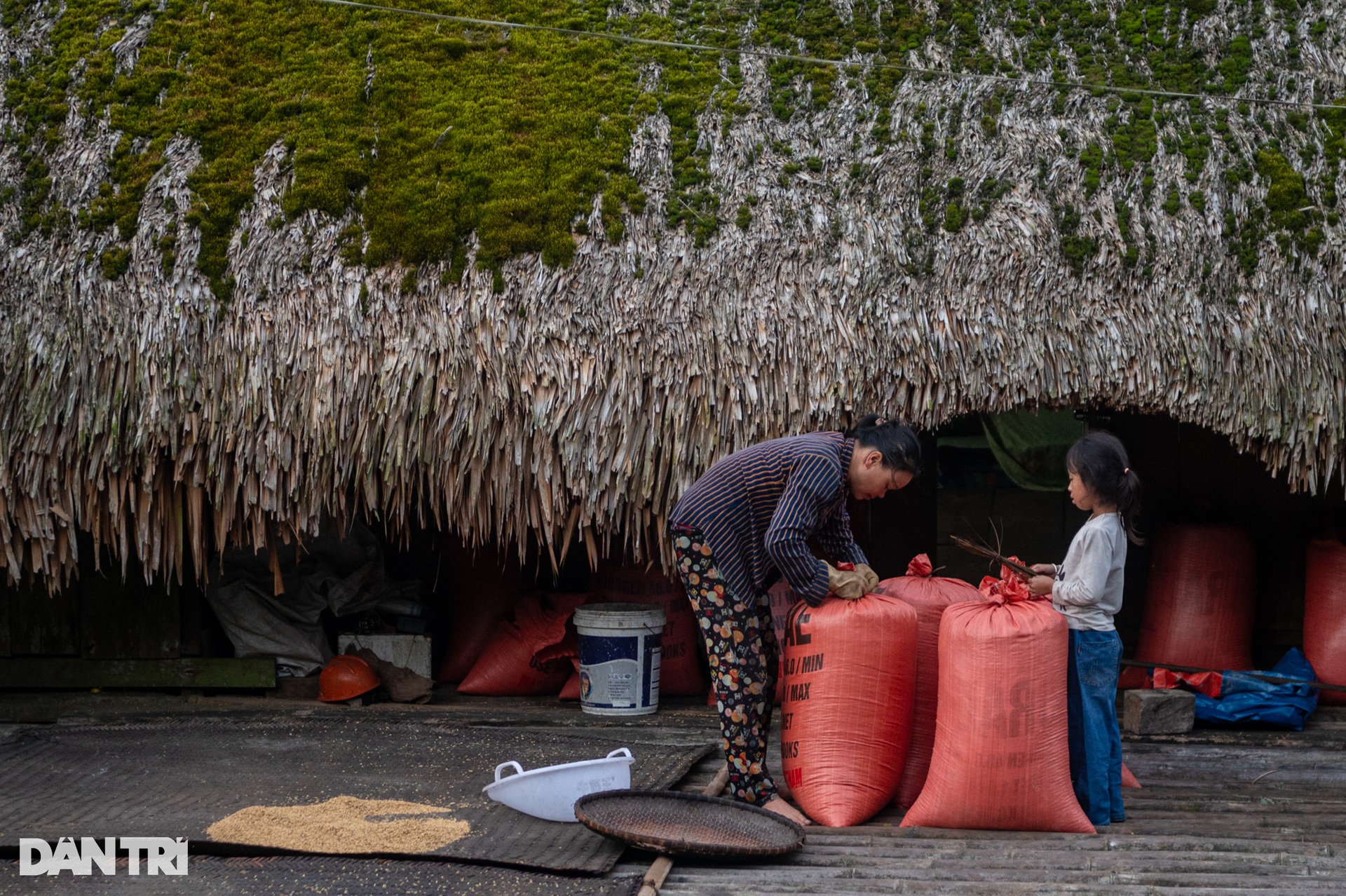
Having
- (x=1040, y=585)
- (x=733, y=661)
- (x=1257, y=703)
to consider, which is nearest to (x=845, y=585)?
(x=733, y=661)

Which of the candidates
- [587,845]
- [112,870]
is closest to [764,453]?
[587,845]

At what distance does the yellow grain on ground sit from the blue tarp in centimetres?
279

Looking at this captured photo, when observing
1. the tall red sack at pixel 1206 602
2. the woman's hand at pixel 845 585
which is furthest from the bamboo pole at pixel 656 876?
the tall red sack at pixel 1206 602

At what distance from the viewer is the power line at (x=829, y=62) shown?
13.8 feet

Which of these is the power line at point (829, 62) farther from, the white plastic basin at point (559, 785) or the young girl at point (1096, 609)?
the white plastic basin at point (559, 785)

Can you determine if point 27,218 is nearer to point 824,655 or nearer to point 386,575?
point 386,575

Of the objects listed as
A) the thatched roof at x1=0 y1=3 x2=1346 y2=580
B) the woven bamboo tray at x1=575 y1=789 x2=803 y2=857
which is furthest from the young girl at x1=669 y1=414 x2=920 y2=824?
the thatched roof at x1=0 y1=3 x2=1346 y2=580

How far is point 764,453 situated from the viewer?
3.06m

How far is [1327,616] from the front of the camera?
4426 millimetres

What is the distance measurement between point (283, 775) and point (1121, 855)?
97.8 inches

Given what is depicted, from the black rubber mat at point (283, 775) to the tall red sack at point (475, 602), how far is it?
2.22 feet

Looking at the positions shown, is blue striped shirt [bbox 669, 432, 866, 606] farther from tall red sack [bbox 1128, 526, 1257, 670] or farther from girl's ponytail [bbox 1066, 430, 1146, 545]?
tall red sack [bbox 1128, 526, 1257, 670]

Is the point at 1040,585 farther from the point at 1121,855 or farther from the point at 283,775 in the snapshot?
the point at 283,775

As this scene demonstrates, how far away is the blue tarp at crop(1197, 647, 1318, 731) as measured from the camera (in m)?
4.04
